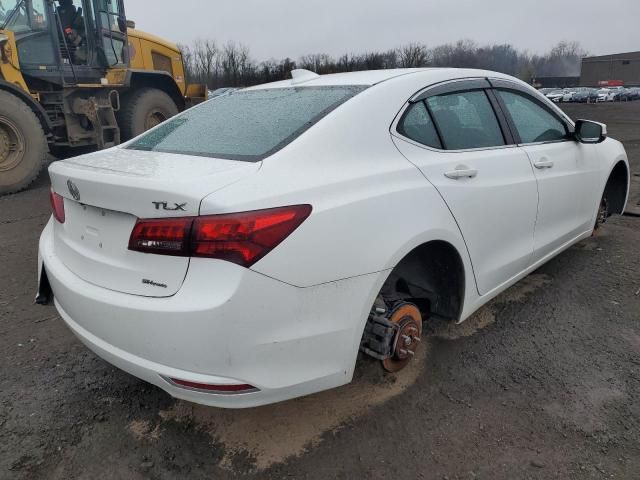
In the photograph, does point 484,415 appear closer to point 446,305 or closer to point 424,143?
point 446,305

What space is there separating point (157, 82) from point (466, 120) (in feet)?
26.5

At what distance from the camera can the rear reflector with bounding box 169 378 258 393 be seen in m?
1.80

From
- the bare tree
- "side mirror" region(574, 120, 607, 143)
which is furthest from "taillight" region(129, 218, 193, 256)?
Answer: the bare tree

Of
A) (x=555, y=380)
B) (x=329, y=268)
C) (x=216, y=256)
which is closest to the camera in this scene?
(x=216, y=256)

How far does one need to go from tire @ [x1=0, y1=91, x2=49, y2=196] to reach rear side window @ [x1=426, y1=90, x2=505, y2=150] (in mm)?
6467

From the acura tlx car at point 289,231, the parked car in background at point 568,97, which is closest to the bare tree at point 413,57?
the parked car in background at point 568,97

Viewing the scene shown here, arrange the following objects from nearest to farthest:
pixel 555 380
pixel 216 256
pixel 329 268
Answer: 1. pixel 216 256
2. pixel 329 268
3. pixel 555 380

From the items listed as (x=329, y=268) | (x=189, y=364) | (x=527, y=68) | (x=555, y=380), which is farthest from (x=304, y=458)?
(x=527, y=68)

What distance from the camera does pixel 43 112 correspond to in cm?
728

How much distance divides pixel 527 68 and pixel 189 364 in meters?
97.8

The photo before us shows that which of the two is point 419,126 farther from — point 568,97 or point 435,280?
point 568,97

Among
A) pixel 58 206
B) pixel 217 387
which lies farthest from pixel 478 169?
pixel 58 206

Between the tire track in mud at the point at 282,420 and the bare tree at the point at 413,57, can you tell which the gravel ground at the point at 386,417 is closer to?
the tire track in mud at the point at 282,420

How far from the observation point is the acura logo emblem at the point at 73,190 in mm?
2121
